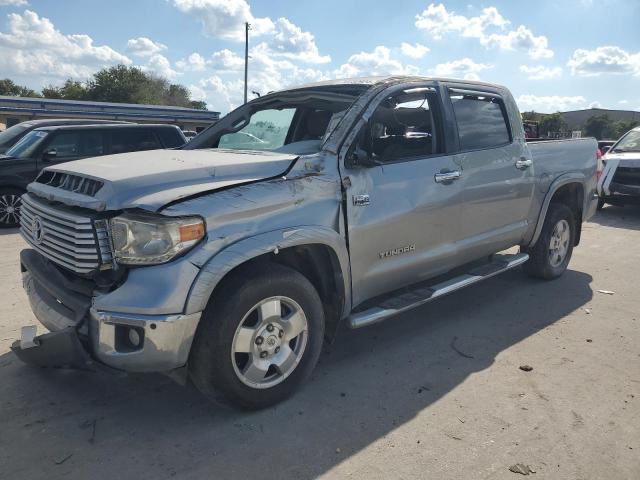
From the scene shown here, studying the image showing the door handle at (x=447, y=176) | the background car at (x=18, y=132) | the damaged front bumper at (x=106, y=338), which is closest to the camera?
the damaged front bumper at (x=106, y=338)

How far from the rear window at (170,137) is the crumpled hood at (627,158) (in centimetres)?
838

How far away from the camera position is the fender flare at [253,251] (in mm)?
2695

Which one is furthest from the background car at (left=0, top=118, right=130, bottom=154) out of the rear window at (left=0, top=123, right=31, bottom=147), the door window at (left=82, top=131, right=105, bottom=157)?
the door window at (left=82, top=131, right=105, bottom=157)

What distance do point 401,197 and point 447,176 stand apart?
1.83 ft

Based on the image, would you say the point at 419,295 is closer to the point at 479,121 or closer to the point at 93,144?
the point at 479,121

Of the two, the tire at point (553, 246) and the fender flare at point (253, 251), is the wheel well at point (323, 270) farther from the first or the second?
the tire at point (553, 246)

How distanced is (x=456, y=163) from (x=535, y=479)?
2363 millimetres

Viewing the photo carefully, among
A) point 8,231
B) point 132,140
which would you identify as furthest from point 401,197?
point 8,231

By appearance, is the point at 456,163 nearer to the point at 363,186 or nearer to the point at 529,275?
the point at 363,186

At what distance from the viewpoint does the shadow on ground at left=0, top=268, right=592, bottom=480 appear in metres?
2.68

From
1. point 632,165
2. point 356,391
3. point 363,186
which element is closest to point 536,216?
point 363,186

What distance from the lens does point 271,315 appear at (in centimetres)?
304

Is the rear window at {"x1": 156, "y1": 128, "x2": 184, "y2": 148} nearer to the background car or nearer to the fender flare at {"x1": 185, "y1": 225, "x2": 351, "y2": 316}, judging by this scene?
the background car

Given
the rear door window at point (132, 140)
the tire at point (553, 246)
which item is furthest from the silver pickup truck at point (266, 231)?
the rear door window at point (132, 140)
